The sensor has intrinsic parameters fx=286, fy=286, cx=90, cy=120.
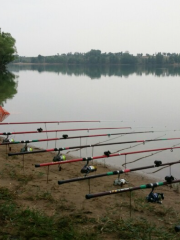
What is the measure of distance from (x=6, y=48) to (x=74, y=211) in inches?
2405

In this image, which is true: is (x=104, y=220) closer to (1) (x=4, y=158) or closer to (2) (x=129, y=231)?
(2) (x=129, y=231)

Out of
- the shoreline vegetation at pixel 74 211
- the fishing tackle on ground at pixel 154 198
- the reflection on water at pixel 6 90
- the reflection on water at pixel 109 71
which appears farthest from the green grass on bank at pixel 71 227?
the reflection on water at pixel 109 71

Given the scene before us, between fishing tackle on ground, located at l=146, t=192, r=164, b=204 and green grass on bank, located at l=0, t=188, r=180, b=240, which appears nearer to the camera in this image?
green grass on bank, located at l=0, t=188, r=180, b=240

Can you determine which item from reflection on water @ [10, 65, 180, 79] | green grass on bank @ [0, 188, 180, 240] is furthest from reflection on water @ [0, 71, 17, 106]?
reflection on water @ [10, 65, 180, 79]

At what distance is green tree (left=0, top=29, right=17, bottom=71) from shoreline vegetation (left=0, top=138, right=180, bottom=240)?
2271 inches

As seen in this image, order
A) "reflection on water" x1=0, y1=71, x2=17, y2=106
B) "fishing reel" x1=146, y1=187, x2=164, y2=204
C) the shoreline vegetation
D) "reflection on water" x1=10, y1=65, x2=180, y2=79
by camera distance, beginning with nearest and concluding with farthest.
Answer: the shoreline vegetation, "fishing reel" x1=146, y1=187, x2=164, y2=204, "reflection on water" x1=0, y1=71, x2=17, y2=106, "reflection on water" x1=10, y1=65, x2=180, y2=79

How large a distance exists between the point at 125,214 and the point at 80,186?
1768mm

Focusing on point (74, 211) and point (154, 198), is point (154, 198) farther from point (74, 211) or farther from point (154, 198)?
point (74, 211)

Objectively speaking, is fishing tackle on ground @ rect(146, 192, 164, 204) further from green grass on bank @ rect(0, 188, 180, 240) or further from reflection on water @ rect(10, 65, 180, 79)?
reflection on water @ rect(10, 65, 180, 79)

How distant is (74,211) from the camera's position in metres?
5.66

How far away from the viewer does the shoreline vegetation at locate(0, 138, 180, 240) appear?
186 inches

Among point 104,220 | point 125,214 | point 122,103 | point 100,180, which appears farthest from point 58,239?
point 122,103

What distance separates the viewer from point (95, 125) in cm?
1680

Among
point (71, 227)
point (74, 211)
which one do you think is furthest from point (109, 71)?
point (71, 227)
